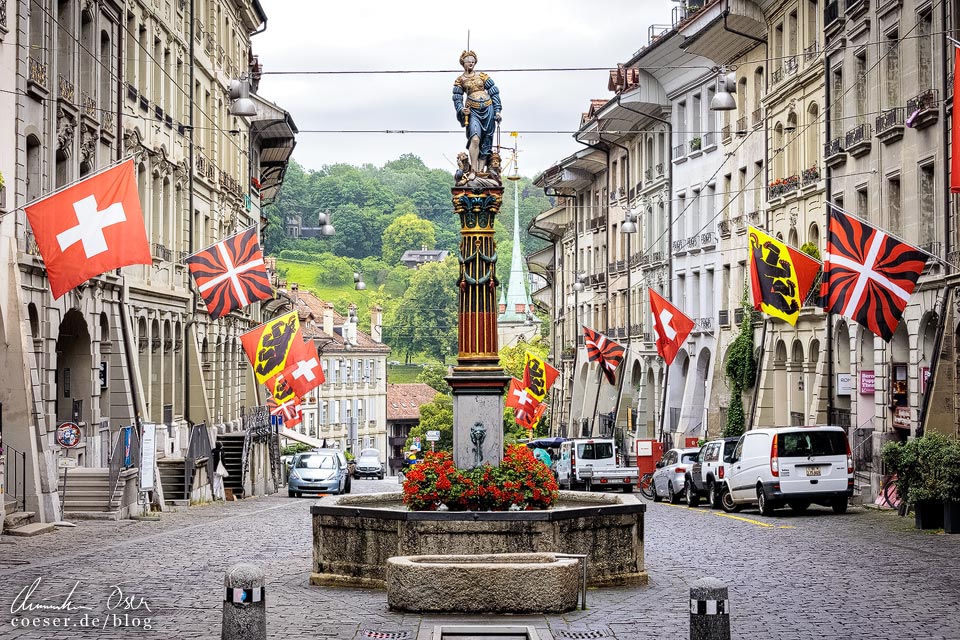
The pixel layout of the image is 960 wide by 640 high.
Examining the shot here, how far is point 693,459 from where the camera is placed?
39594 mm

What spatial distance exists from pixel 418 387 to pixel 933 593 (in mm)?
129145

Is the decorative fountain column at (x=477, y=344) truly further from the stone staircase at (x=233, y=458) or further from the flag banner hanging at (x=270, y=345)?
the stone staircase at (x=233, y=458)

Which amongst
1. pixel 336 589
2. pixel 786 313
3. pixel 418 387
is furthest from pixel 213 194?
pixel 418 387

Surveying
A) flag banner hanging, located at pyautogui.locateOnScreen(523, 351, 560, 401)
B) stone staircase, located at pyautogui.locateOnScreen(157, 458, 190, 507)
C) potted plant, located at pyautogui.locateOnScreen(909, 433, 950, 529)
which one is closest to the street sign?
stone staircase, located at pyautogui.locateOnScreen(157, 458, 190, 507)

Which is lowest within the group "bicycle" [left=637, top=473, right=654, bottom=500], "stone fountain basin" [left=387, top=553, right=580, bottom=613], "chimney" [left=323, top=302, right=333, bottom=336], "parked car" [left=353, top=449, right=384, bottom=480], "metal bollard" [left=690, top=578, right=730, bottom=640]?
"parked car" [left=353, top=449, right=384, bottom=480]

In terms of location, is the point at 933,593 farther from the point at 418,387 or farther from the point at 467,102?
Result: the point at 418,387

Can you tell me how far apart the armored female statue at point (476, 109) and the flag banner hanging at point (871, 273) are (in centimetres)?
913

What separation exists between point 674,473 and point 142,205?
16.1 meters

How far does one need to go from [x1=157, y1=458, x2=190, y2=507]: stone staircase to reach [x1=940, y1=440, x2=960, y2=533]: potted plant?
20528 millimetres

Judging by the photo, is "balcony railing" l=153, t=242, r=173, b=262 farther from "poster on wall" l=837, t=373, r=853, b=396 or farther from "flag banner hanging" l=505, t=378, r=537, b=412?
"flag banner hanging" l=505, t=378, r=537, b=412

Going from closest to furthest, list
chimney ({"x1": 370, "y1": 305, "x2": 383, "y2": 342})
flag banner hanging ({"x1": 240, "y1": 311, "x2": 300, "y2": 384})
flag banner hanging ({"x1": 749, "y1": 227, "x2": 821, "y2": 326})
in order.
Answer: flag banner hanging ({"x1": 749, "y1": 227, "x2": 821, "y2": 326})
flag banner hanging ({"x1": 240, "y1": 311, "x2": 300, "y2": 384})
chimney ({"x1": 370, "y1": 305, "x2": 383, "y2": 342})

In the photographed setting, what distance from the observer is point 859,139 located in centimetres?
3812

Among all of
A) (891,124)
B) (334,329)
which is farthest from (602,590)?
(334,329)

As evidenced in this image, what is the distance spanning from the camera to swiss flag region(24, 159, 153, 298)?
22.8 meters
